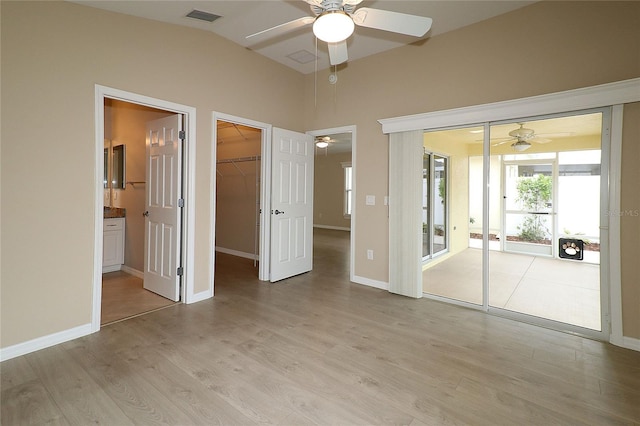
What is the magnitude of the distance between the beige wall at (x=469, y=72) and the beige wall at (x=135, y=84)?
0.04ft

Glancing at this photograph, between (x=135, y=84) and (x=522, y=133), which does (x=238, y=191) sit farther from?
(x=522, y=133)

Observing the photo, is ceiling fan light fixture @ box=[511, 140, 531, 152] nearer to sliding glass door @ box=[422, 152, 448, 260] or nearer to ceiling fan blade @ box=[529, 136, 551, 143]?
ceiling fan blade @ box=[529, 136, 551, 143]

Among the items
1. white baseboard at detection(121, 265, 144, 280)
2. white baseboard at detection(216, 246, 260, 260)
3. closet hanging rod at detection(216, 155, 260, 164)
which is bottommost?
white baseboard at detection(121, 265, 144, 280)

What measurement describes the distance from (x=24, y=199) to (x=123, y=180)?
105 inches

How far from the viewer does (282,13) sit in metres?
3.18

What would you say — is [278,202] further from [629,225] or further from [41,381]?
[629,225]

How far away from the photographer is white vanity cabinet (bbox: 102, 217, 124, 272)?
15.6 ft

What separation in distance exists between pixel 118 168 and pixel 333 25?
452 cm

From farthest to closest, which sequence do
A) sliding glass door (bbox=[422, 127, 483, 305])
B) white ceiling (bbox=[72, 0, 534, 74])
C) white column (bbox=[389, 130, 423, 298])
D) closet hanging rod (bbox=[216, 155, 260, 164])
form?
closet hanging rod (bbox=[216, 155, 260, 164]), sliding glass door (bbox=[422, 127, 483, 305]), white column (bbox=[389, 130, 423, 298]), white ceiling (bbox=[72, 0, 534, 74])

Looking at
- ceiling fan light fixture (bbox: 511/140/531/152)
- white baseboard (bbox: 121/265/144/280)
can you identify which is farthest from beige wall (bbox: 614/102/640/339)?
white baseboard (bbox: 121/265/144/280)

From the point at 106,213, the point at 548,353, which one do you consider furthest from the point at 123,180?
the point at 548,353

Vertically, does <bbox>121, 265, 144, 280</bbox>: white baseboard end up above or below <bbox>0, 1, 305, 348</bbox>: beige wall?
below

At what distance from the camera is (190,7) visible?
9.84 ft

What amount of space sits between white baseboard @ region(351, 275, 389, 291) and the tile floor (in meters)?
0.52
